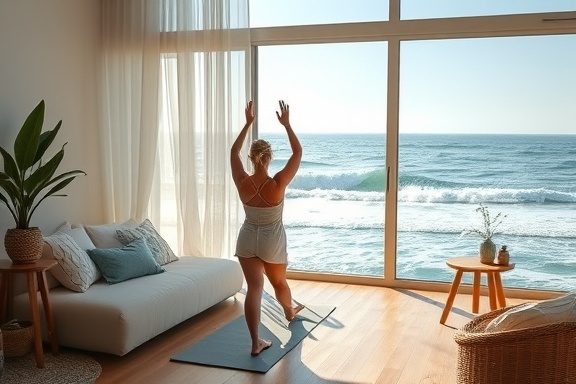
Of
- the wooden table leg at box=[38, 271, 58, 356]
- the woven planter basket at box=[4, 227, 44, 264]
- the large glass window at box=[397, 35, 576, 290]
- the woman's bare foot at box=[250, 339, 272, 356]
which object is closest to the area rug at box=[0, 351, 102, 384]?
the wooden table leg at box=[38, 271, 58, 356]

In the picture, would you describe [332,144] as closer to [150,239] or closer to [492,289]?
[150,239]

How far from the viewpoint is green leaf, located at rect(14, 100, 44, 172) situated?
4473 mm

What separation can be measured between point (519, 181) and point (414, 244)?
1.11 m

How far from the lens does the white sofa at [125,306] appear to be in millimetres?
4160

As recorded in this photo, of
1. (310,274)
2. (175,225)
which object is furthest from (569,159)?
(175,225)

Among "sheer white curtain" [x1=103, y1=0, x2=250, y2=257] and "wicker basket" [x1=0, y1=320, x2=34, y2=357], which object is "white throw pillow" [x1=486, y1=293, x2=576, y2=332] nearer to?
"wicker basket" [x1=0, y1=320, x2=34, y2=357]

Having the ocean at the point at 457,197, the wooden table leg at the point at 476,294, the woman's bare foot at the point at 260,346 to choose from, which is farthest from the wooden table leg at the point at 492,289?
the woman's bare foot at the point at 260,346

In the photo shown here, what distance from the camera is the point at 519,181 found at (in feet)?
20.2

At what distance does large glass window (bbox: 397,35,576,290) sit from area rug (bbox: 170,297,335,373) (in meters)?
1.48

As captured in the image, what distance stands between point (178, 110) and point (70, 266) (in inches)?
80.6

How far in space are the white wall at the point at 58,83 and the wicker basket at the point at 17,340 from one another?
91cm

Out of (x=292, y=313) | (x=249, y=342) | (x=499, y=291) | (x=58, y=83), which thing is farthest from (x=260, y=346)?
(x=58, y=83)

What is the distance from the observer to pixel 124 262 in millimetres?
4859

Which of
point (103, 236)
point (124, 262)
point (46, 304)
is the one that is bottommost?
point (46, 304)
